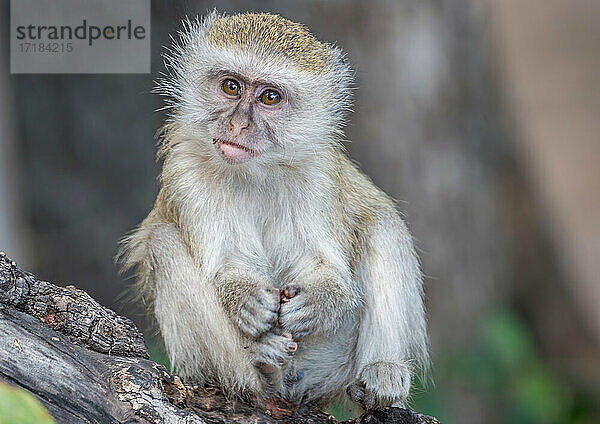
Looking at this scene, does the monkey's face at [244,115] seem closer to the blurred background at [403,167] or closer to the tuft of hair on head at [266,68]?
the tuft of hair on head at [266,68]

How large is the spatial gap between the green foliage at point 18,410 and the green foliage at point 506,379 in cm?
622

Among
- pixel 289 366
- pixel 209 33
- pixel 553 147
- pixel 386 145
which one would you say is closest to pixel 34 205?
pixel 386 145

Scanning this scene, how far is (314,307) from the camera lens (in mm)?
4027

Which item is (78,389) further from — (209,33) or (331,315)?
(209,33)

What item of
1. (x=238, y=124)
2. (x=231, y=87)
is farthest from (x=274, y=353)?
(x=231, y=87)

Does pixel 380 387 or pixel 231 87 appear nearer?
pixel 380 387

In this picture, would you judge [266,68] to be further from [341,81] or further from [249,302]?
[249,302]

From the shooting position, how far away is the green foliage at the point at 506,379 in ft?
25.3

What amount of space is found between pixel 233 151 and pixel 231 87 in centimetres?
47

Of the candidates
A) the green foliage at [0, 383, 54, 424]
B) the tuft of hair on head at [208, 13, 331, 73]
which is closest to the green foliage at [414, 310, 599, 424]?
the tuft of hair on head at [208, 13, 331, 73]

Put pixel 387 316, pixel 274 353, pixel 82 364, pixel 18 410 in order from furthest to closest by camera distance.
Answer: pixel 387 316
pixel 274 353
pixel 82 364
pixel 18 410

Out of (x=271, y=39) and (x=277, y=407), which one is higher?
(x=271, y=39)

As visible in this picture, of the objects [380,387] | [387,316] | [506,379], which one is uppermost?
[387,316]

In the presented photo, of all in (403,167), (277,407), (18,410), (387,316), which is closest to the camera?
(18,410)
